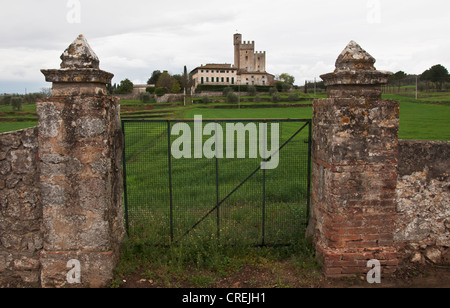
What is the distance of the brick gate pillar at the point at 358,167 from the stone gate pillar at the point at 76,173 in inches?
119

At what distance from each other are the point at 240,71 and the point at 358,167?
9510cm

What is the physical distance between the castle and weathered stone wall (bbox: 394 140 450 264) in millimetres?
83251

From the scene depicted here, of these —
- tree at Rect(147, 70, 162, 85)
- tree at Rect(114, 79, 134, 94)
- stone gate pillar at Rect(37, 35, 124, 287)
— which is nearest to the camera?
stone gate pillar at Rect(37, 35, 124, 287)

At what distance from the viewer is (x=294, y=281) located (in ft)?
15.3

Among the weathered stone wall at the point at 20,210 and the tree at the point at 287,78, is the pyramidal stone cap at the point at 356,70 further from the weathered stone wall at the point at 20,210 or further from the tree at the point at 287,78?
the tree at the point at 287,78

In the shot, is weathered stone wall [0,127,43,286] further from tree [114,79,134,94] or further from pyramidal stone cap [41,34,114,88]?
tree [114,79,134,94]

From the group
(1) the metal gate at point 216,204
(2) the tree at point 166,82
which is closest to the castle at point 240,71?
(2) the tree at point 166,82

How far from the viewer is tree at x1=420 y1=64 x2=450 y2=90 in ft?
190

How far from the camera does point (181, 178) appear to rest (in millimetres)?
9227

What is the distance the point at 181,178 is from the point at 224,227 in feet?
12.3

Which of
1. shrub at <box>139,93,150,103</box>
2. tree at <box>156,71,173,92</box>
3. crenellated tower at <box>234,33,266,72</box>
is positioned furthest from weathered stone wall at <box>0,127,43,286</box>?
crenellated tower at <box>234,33,266,72</box>

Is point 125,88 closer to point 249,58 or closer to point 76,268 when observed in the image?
point 249,58
